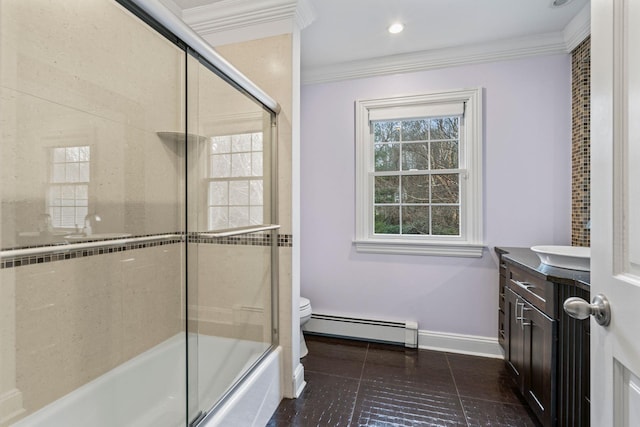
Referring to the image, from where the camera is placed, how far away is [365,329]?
2.69 m

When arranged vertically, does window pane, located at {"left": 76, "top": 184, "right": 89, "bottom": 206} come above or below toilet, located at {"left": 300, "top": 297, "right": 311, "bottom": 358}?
above

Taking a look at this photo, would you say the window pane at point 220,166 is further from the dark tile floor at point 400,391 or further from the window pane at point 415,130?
the window pane at point 415,130

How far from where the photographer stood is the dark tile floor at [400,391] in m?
1.71

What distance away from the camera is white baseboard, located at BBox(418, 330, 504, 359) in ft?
8.07

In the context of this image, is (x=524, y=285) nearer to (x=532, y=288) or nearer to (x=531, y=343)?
(x=532, y=288)

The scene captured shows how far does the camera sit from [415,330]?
257cm

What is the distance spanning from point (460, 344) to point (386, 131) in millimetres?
1920

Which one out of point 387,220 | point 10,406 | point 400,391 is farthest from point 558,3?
point 10,406

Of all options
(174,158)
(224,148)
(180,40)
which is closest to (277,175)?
(224,148)

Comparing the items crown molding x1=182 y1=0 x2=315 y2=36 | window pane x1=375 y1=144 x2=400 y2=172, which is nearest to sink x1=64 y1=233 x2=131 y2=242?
crown molding x1=182 y1=0 x2=315 y2=36

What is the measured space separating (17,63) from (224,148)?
2.79ft

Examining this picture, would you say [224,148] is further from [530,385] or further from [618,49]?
[530,385]

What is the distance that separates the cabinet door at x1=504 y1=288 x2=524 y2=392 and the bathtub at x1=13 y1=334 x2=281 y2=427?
1.48 metres

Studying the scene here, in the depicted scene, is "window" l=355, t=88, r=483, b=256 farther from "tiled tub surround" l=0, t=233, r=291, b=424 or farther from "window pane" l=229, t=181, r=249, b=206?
"window pane" l=229, t=181, r=249, b=206
